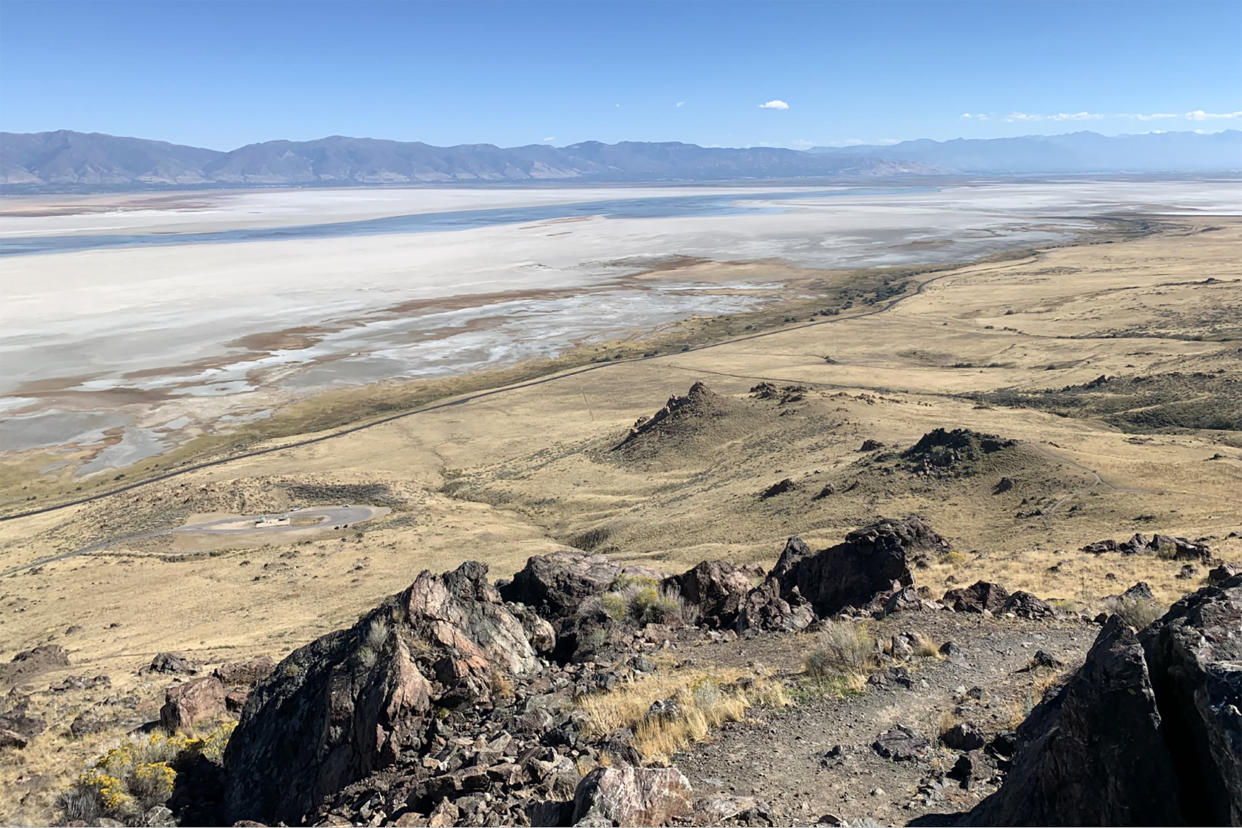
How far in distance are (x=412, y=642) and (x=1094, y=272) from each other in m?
106

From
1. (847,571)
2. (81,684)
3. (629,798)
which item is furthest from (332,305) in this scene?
(629,798)

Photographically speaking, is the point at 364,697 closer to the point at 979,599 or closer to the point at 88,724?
the point at 88,724

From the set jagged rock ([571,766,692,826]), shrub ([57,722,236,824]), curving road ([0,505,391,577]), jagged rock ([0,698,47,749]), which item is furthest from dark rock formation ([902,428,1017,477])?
jagged rock ([0,698,47,749])

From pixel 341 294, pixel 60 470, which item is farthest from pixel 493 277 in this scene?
pixel 60 470

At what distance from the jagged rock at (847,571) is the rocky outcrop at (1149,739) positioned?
8992 mm

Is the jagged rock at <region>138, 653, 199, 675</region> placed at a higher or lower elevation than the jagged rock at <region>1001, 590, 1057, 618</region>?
lower

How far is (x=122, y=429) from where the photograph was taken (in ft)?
173

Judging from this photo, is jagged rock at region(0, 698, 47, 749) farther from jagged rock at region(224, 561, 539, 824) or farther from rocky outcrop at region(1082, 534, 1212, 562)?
rocky outcrop at region(1082, 534, 1212, 562)

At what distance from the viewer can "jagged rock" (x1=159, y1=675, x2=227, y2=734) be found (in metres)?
13.4

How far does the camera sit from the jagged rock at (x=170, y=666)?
17594mm

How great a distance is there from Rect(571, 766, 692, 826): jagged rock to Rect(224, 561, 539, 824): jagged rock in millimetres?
3689

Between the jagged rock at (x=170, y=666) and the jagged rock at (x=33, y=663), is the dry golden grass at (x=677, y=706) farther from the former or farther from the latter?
the jagged rock at (x=33, y=663)

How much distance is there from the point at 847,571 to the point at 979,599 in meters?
2.89

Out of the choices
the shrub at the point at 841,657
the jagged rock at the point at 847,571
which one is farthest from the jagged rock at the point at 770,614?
the shrub at the point at 841,657
